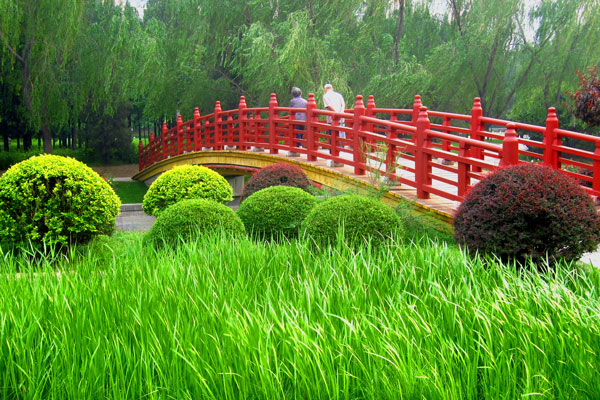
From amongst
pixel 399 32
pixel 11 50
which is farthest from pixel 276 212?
pixel 399 32

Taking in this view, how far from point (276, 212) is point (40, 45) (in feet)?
46.0

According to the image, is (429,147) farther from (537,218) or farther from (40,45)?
(40,45)

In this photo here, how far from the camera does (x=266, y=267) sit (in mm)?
5016

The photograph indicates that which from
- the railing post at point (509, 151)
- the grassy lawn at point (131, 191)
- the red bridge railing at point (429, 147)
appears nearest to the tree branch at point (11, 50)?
the grassy lawn at point (131, 191)

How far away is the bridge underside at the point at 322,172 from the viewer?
807cm

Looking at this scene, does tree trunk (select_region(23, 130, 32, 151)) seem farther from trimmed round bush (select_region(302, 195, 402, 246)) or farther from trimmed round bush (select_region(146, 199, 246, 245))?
trimmed round bush (select_region(302, 195, 402, 246))

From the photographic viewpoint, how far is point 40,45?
19219mm

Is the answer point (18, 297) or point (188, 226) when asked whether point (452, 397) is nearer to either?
point (18, 297)

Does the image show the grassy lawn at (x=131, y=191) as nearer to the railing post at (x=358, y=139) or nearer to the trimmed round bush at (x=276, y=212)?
the railing post at (x=358, y=139)

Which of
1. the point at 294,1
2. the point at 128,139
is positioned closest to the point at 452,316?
the point at 294,1

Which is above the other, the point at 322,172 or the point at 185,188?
the point at 322,172

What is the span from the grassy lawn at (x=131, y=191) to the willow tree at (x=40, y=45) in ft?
8.55

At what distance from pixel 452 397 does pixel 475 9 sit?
839 inches

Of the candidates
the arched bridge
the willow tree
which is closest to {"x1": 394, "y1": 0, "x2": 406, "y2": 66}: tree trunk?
the arched bridge
